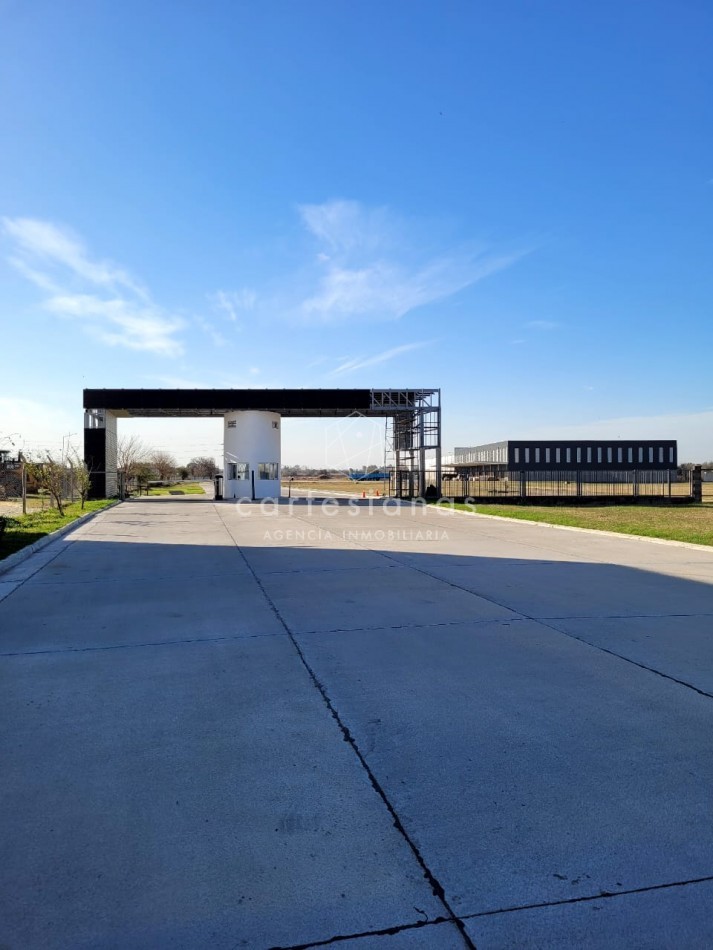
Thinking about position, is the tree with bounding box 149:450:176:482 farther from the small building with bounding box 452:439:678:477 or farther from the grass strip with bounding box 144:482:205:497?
the small building with bounding box 452:439:678:477

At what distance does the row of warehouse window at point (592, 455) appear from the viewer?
183 feet

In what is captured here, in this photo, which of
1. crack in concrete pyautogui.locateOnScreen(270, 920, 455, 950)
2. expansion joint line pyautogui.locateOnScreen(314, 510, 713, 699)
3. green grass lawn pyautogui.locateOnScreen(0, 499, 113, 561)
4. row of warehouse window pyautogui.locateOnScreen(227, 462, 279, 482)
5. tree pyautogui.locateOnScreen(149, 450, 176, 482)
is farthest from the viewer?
tree pyautogui.locateOnScreen(149, 450, 176, 482)

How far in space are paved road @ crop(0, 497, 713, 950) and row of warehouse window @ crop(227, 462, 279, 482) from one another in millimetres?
30612

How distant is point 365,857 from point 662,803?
159cm

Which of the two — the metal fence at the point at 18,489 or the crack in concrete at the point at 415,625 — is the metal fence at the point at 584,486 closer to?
the metal fence at the point at 18,489

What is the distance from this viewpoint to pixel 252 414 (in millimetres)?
38344

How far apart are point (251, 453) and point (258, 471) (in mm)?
1143

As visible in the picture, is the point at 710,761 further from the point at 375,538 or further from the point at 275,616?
the point at 375,538

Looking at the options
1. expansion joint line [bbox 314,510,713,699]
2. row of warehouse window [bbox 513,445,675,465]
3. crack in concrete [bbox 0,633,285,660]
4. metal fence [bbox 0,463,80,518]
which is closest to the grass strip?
metal fence [bbox 0,463,80,518]

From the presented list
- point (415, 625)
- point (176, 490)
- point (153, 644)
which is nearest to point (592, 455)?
point (176, 490)

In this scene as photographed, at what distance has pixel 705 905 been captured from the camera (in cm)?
264

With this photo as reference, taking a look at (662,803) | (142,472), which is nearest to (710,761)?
(662,803)

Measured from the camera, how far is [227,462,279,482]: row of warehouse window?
38.9 meters

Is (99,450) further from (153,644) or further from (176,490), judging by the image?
(153,644)
